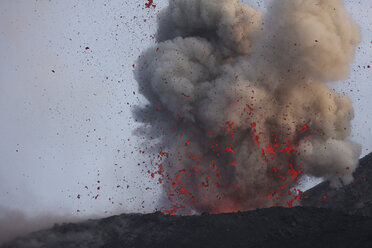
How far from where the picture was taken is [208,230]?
996 inches

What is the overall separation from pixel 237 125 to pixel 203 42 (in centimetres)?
791

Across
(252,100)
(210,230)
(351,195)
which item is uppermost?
(252,100)

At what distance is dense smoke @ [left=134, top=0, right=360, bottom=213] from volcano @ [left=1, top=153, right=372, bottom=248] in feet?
22.4

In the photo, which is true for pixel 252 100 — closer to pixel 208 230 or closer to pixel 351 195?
pixel 208 230

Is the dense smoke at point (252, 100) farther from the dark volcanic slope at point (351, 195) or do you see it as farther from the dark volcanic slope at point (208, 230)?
the dark volcanic slope at point (351, 195)

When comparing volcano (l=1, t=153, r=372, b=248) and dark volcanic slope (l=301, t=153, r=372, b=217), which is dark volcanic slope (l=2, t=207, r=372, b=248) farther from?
dark volcanic slope (l=301, t=153, r=372, b=217)

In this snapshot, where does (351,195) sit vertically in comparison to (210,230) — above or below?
above

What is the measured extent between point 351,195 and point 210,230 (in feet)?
84.4

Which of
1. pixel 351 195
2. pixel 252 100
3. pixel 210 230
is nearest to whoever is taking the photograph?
pixel 210 230

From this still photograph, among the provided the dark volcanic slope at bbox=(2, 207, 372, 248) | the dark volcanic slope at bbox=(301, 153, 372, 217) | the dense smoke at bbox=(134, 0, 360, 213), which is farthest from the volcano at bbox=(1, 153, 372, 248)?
the dark volcanic slope at bbox=(301, 153, 372, 217)

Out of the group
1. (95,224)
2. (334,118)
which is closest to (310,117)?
(334,118)

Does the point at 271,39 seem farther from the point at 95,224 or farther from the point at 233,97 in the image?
the point at 95,224

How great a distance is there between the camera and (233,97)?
33.9 meters

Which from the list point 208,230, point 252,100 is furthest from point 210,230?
point 252,100
